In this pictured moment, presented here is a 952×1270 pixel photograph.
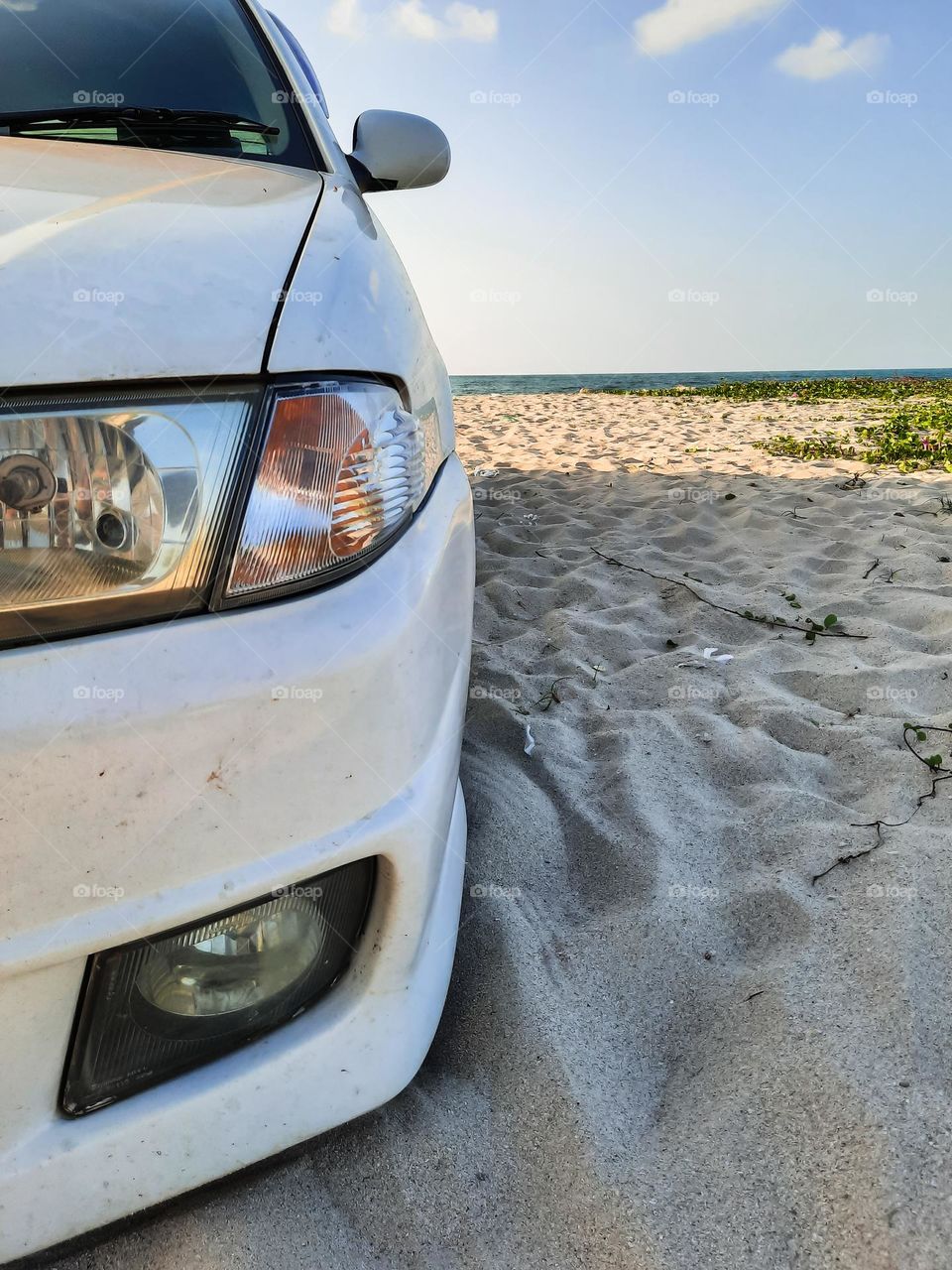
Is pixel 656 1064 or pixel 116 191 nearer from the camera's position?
pixel 116 191

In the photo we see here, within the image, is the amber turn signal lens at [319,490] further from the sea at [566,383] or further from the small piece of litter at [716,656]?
the sea at [566,383]

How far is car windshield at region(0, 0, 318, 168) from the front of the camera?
5.18ft

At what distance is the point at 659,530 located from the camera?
14.5 feet

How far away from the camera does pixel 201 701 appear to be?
778mm

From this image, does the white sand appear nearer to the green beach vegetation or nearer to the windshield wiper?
the windshield wiper

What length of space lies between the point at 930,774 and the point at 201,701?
67.5 inches

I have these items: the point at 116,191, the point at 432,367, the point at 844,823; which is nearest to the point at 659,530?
the point at 844,823

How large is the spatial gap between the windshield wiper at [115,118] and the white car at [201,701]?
60 cm

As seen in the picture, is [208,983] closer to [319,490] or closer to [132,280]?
[319,490]

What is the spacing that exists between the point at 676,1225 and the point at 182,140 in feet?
6.09

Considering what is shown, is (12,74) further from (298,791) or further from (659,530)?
(659,530)

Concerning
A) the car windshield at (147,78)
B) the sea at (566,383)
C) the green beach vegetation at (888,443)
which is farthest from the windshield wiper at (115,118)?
the sea at (566,383)

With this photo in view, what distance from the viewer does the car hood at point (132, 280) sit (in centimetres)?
80

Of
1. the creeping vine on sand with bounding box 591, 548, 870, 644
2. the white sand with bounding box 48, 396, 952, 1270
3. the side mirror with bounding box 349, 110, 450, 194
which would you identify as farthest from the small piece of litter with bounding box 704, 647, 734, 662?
the side mirror with bounding box 349, 110, 450, 194
